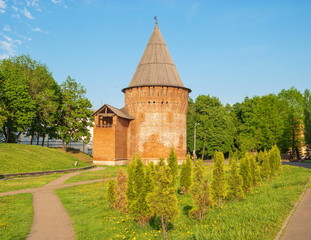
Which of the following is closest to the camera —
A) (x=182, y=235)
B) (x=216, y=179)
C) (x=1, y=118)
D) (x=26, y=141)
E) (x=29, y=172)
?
(x=182, y=235)

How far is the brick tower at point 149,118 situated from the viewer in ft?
124

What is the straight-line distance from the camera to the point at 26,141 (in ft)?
179

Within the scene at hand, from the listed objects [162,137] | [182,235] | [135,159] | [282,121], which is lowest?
[182,235]

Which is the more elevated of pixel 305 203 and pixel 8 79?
pixel 8 79

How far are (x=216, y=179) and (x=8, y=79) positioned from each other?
107ft

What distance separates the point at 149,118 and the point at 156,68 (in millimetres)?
7149

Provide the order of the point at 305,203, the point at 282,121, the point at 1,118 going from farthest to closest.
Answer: the point at 282,121 < the point at 1,118 < the point at 305,203

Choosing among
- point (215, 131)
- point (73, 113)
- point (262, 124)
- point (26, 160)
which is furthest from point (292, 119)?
point (26, 160)

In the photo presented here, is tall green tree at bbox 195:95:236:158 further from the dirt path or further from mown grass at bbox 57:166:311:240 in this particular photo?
the dirt path

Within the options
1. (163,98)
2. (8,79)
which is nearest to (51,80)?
(8,79)

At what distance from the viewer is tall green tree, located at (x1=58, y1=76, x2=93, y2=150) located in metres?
43.8

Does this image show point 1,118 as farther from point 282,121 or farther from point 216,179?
point 282,121

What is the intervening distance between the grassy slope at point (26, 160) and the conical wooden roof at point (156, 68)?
15.3 metres

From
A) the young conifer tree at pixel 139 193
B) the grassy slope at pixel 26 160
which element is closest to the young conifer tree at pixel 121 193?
the young conifer tree at pixel 139 193
